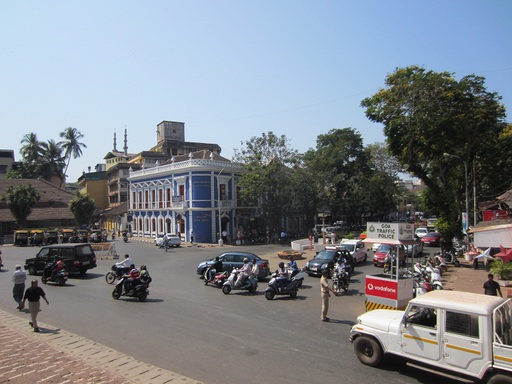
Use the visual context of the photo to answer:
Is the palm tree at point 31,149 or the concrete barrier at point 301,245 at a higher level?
the palm tree at point 31,149

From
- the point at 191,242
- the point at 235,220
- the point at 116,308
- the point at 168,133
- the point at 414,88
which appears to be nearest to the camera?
the point at 116,308

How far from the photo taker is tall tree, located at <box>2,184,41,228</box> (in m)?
42.1

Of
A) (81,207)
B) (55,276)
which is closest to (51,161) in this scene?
(81,207)

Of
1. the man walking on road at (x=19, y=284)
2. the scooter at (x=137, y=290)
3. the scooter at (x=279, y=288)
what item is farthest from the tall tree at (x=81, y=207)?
the scooter at (x=279, y=288)

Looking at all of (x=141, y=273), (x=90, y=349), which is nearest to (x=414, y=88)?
(x=141, y=273)

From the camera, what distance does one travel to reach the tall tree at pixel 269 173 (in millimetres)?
41219

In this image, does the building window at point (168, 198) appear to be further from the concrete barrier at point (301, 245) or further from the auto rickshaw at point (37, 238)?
the concrete barrier at point (301, 245)

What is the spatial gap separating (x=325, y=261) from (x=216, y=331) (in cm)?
1159

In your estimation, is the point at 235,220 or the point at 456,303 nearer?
the point at 456,303

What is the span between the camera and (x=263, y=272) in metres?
20.3

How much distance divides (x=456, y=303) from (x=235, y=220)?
127 ft

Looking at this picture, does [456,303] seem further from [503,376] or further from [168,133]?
[168,133]

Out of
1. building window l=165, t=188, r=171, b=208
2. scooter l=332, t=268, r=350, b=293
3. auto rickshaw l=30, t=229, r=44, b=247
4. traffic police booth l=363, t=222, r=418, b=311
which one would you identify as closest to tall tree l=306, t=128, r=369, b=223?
building window l=165, t=188, r=171, b=208

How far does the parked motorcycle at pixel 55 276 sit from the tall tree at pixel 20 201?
27.9 m
